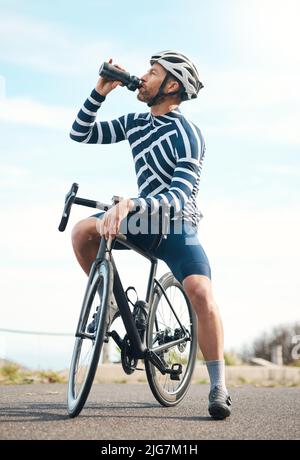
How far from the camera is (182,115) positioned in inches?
181

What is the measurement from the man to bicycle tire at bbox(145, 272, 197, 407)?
33 cm

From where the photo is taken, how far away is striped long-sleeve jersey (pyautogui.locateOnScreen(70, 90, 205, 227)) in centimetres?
421

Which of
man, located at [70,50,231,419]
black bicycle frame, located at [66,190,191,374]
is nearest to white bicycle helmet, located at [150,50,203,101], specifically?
man, located at [70,50,231,419]

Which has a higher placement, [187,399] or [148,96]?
[148,96]

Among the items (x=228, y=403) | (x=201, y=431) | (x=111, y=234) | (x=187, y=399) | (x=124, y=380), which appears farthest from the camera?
(x=124, y=380)

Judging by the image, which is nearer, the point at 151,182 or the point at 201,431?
the point at 201,431

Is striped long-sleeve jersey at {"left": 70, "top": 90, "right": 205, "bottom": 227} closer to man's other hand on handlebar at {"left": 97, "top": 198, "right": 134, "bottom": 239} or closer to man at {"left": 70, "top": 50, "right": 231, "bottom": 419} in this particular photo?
man at {"left": 70, "top": 50, "right": 231, "bottom": 419}

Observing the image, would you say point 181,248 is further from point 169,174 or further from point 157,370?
point 157,370

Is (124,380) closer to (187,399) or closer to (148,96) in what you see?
(187,399)

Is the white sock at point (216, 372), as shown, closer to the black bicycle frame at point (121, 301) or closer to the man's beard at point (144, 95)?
the black bicycle frame at point (121, 301)

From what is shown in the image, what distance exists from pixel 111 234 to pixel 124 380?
5652 mm

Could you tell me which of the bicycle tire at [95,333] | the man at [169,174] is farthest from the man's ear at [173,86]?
the bicycle tire at [95,333]
